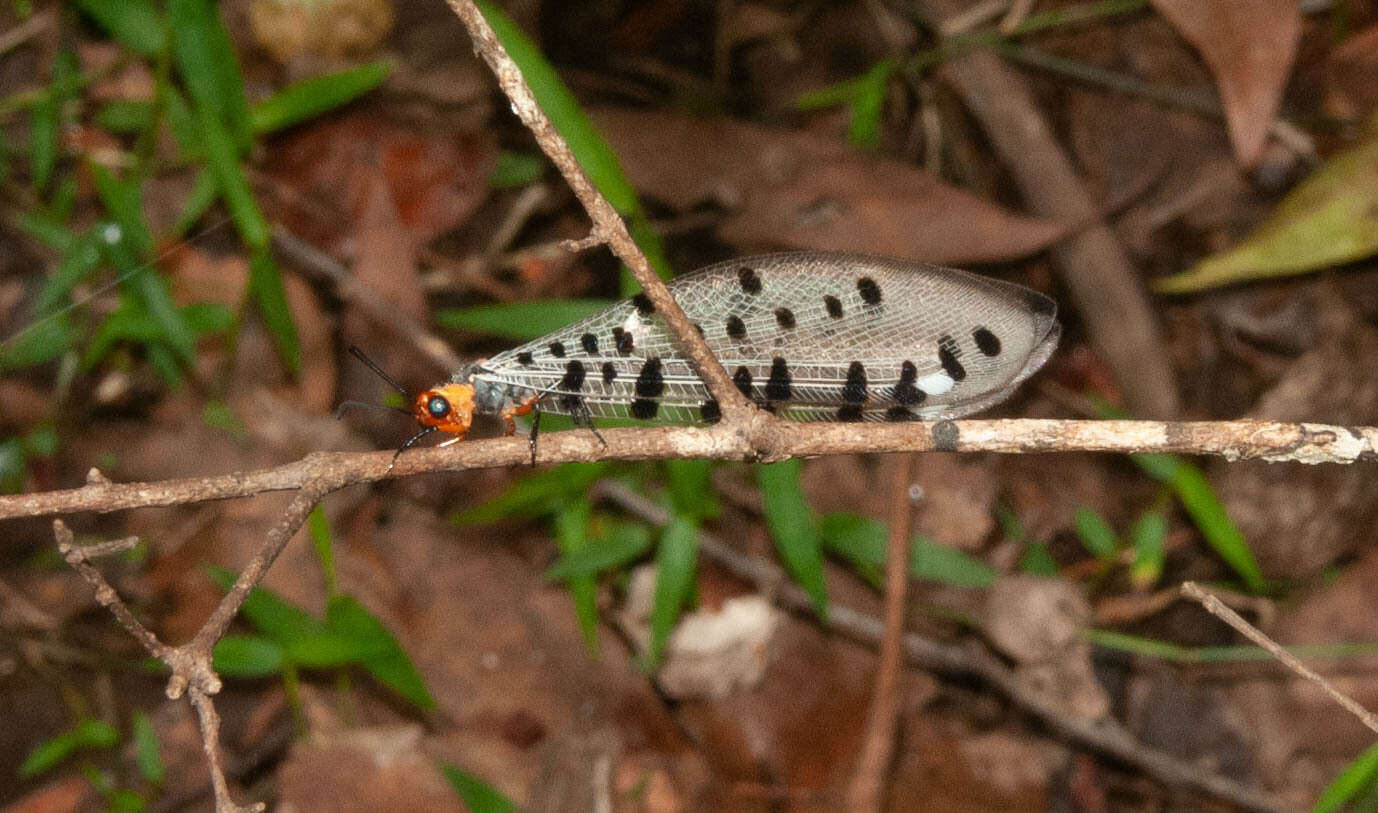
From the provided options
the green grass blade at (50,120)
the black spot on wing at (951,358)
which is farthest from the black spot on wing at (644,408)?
the green grass blade at (50,120)

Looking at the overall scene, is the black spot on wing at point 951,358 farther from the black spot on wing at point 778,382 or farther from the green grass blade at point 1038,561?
the green grass blade at point 1038,561

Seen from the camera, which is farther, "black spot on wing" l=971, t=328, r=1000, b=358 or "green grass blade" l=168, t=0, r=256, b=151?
"green grass blade" l=168, t=0, r=256, b=151

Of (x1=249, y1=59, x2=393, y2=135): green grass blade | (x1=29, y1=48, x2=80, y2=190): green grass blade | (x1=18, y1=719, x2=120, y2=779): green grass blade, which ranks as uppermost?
(x1=29, y1=48, x2=80, y2=190): green grass blade

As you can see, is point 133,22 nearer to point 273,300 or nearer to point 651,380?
point 273,300

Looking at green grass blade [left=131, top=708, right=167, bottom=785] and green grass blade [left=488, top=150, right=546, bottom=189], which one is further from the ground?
green grass blade [left=488, top=150, right=546, bottom=189]

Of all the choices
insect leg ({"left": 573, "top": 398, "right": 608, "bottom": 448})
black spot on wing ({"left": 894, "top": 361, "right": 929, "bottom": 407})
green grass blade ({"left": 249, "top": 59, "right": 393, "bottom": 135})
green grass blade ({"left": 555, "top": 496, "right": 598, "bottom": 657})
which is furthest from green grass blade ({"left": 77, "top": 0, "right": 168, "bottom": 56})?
black spot on wing ({"left": 894, "top": 361, "right": 929, "bottom": 407})

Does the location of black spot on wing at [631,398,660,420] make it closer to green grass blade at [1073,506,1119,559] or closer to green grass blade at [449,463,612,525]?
green grass blade at [449,463,612,525]

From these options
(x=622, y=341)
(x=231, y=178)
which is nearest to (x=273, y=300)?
(x=231, y=178)
